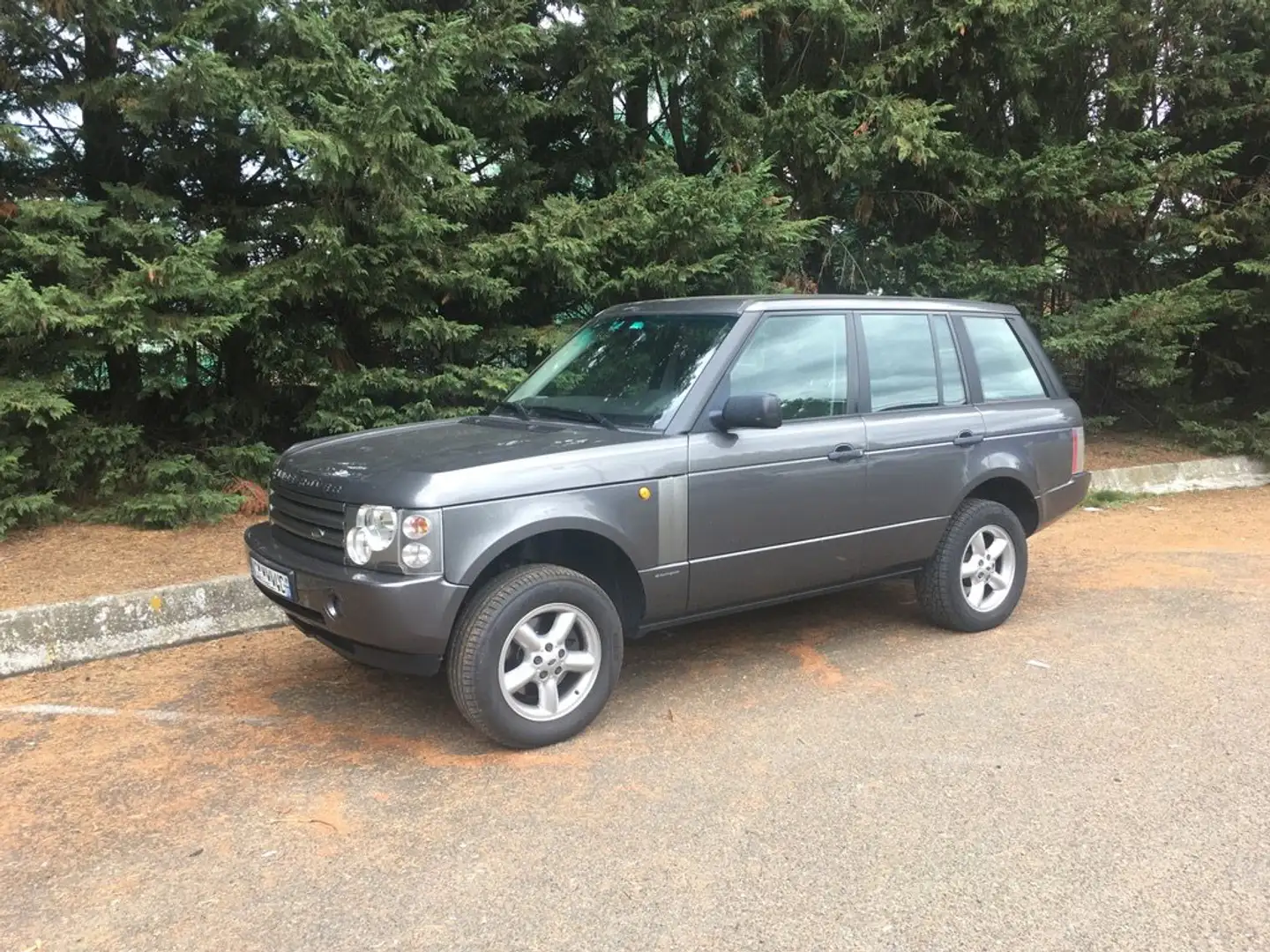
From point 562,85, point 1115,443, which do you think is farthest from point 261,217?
point 1115,443

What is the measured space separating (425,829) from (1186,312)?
34.0 feet

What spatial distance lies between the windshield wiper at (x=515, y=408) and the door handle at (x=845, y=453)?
155 centimetres

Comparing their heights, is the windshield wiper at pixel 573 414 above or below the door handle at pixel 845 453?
above

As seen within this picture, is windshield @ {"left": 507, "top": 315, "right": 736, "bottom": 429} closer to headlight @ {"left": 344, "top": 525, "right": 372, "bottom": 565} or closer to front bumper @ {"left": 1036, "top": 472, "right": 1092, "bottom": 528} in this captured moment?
headlight @ {"left": 344, "top": 525, "right": 372, "bottom": 565}

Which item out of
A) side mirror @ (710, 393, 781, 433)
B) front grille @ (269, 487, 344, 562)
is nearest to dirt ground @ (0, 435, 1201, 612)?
front grille @ (269, 487, 344, 562)

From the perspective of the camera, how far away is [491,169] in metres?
8.59

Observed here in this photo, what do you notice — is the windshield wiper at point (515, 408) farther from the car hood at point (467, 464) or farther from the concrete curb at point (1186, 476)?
the concrete curb at point (1186, 476)

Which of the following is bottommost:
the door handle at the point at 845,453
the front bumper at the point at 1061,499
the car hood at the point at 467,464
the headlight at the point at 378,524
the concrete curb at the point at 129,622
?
the concrete curb at the point at 129,622

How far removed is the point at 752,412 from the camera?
4.25 metres

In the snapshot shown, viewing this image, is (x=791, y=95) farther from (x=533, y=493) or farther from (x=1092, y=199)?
(x=533, y=493)

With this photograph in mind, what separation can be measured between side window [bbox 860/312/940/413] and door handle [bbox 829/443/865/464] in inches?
13.0

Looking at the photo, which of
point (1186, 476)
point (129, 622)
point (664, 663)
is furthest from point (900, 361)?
point (1186, 476)

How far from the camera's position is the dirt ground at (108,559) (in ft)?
18.9

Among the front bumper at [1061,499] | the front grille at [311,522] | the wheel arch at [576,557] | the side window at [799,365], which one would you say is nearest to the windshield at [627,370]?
the side window at [799,365]
